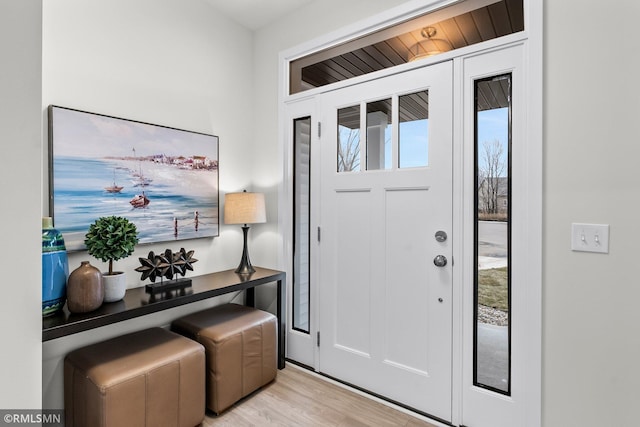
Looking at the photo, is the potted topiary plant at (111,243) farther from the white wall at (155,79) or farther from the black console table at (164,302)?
the white wall at (155,79)

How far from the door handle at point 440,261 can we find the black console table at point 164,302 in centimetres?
113

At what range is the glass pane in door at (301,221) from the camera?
2514 millimetres

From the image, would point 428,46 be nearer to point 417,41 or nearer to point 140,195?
point 417,41

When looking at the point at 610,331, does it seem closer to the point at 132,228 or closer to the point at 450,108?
the point at 450,108

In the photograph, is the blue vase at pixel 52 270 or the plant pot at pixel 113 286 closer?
the blue vase at pixel 52 270

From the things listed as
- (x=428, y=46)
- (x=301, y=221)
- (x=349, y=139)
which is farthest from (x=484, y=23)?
(x=301, y=221)

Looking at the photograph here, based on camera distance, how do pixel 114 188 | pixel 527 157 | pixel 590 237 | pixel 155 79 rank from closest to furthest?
pixel 590 237 → pixel 527 157 → pixel 114 188 → pixel 155 79

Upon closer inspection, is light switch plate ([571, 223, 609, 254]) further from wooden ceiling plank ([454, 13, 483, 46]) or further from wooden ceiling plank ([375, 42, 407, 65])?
wooden ceiling plank ([375, 42, 407, 65])

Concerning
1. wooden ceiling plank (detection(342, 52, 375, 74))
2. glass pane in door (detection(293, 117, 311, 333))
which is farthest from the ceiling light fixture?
glass pane in door (detection(293, 117, 311, 333))

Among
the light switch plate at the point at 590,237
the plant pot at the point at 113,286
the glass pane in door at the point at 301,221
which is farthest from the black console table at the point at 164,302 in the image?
the light switch plate at the point at 590,237

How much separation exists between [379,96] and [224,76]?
1.28 m

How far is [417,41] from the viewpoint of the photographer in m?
1.97

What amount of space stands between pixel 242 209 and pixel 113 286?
0.92 meters

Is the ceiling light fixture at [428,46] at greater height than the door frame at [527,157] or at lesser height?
greater
